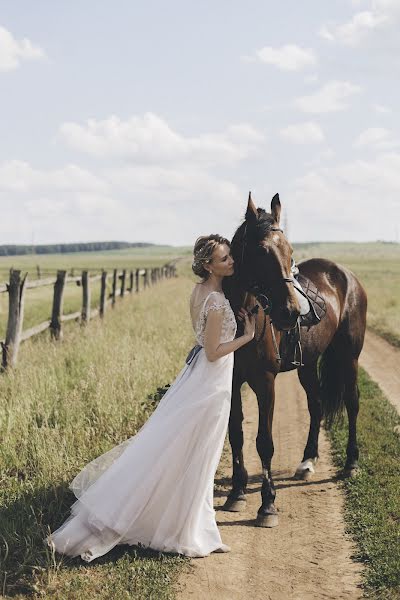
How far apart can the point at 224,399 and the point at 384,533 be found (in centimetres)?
165

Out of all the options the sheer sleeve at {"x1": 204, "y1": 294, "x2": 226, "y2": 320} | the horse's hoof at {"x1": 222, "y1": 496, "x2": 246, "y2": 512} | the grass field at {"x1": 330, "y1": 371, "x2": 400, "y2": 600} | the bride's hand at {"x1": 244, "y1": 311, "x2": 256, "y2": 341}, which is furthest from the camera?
the horse's hoof at {"x1": 222, "y1": 496, "x2": 246, "y2": 512}

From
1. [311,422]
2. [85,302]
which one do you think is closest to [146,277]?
[85,302]

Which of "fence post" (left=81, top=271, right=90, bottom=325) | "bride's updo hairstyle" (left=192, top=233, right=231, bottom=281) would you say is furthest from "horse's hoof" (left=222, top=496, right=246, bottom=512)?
"fence post" (left=81, top=271, right=90, bottom=325)

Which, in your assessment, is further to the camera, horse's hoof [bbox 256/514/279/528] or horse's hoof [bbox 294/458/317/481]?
horse's hoof [bbox 294/458/317/481]

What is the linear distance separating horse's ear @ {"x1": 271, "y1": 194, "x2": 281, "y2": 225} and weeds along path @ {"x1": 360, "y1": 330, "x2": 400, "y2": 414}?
4.87 metres

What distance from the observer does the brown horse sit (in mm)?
4801

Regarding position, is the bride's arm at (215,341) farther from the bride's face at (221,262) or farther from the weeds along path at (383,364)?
the weeds along path at (383,364)

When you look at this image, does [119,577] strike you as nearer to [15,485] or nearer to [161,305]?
[15,485]

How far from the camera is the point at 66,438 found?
6.11 meters

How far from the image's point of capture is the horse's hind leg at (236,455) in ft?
17.9

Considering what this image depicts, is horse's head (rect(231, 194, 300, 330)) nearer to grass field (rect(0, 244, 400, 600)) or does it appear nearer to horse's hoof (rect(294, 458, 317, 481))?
grass field (rect(0, 244, 400, 600))

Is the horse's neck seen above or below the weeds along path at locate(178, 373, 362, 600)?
above

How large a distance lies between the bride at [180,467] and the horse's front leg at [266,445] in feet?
2.17

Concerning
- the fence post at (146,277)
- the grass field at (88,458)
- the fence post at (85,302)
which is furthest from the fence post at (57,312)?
the fence post at (146,277)
